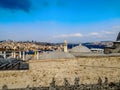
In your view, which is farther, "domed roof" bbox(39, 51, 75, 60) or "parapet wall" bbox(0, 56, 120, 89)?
"domed roof" bbox(39, 51, 75, 60)

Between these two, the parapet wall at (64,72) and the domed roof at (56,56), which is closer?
the parapet wall at (64,72)

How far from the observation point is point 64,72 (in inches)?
684

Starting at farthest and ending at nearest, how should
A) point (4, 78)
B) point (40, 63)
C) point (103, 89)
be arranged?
point (40, 63), point (4, 78), point (103, 89)

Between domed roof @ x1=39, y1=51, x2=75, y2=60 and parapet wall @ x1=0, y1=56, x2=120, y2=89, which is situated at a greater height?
domed roof @ x1=39, y1=51, x2=75, y2=60

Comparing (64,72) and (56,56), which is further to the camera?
(56,56)

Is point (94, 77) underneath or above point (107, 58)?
underneath

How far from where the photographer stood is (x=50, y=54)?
18.5 m

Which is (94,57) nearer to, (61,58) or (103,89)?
(61,58)

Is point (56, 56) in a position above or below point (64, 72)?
above

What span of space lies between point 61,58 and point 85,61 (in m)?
2.18

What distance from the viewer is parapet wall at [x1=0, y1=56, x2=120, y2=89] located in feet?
53.0

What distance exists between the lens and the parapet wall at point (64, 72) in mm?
16141

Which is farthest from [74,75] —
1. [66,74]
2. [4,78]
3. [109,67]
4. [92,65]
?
[4,78]

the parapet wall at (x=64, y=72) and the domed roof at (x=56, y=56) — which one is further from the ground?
the domed roof at (x=56, y=56)
